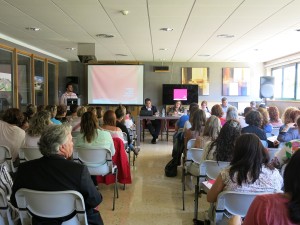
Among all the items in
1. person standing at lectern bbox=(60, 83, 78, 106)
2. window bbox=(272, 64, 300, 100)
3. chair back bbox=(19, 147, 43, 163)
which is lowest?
chair back bbox=(19, 147, 43, 163)

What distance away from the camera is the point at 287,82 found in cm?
942

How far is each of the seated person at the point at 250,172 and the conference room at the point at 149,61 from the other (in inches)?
47.2

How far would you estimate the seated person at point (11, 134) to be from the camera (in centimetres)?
368

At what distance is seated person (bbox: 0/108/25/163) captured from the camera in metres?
3.68

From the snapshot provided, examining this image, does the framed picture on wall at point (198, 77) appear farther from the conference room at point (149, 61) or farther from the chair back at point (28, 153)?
the chair back at point (28, 153)

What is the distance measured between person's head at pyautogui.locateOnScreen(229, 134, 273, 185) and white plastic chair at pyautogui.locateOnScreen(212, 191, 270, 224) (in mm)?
92

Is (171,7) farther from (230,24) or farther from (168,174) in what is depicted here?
(168,174)

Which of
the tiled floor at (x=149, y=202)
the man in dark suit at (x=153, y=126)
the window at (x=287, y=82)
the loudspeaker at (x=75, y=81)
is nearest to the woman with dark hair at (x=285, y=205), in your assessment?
the tiled floor at (x=149, y=202)

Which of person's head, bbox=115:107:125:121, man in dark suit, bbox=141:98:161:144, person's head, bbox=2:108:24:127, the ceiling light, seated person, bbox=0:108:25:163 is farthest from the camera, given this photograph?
man in dark suit, bbox=141:98:161:144

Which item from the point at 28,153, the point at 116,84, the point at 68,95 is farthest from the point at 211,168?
the point at 68,95

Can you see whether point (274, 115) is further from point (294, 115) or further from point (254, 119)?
point (254, 119)

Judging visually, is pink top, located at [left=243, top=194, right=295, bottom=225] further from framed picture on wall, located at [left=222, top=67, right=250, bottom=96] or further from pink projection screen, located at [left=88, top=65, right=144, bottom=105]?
framed picture on wall, located at [left=222, top=67, right=250, bottom=96]

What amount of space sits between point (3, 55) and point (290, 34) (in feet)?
21.5

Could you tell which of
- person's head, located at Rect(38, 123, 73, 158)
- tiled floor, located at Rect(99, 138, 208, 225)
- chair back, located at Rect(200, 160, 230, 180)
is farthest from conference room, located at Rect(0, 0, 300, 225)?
person's head, located at Rect(38, 123, 73, 158)
